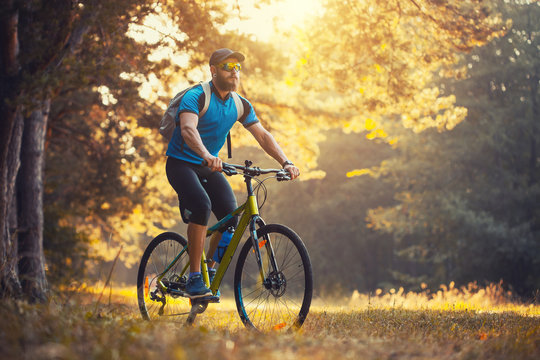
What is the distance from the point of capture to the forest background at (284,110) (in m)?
7.46

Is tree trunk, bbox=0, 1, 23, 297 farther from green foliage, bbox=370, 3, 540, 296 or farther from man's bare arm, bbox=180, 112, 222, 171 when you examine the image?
green foliage, bbox=370, 3, 540, 296

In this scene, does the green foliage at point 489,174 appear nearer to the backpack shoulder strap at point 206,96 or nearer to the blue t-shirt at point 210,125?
the blue t-shirt at point 210,125

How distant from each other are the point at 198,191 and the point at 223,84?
3.03ft

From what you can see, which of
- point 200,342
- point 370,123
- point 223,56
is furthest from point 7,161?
point 370,123

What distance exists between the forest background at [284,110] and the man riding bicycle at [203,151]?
0.68 meters

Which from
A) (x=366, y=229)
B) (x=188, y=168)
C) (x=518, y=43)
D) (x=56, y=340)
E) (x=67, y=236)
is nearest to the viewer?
(x=56, y=340)

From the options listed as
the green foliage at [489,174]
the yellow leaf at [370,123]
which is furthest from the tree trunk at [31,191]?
the green foliage at [489,174]

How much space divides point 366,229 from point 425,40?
27.7 meters

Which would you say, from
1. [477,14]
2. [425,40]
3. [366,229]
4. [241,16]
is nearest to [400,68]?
[425,40]

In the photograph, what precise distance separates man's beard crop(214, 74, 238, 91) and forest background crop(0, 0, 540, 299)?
1.50m

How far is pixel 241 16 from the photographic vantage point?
32.0 feet

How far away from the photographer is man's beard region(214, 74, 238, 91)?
481 centimetres

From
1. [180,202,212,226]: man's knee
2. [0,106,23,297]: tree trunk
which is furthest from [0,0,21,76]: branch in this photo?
[180,202,212,226]: man's knee

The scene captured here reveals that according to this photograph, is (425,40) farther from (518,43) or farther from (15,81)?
(518,43)
